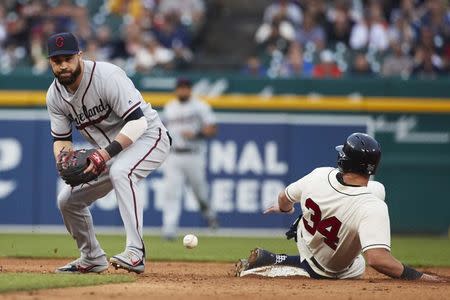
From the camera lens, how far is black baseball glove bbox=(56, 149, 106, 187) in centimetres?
757

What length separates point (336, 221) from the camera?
7.40 m

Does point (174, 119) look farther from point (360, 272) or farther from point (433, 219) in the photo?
point (360, 272)

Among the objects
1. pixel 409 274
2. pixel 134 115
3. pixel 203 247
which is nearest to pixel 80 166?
pixel 134 115

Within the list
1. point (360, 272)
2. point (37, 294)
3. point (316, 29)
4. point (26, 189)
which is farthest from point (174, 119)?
point (37, 294)

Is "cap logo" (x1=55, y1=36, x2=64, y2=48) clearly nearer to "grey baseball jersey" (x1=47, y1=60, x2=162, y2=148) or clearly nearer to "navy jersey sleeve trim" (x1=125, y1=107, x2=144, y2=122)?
"grey baseball jersey" (x1=47, y1=60, x2=162, y2=148)

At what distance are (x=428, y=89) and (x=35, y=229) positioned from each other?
5978 millimetres

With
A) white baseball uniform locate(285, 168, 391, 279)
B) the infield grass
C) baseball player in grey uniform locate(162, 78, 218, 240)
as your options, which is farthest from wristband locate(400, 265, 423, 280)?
baseball player in grey uniform locate(162, 78, 218, 240)

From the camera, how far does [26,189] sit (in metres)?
14.4

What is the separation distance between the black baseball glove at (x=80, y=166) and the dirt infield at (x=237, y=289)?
0.86 metres

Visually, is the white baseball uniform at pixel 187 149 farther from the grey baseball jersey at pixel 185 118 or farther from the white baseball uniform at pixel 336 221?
the white baseball uniform at pixel 336 221

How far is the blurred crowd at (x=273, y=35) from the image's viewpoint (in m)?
15.5

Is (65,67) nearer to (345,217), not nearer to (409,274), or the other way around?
(345,217)

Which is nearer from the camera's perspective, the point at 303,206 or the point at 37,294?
the point at 37,294

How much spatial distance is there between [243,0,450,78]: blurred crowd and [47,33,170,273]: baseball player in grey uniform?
772 cm
